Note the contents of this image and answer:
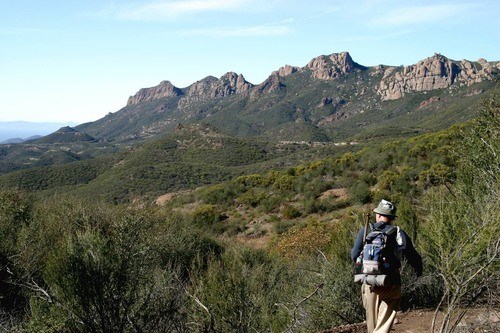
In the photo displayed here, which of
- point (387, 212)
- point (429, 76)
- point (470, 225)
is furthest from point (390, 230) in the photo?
point (429, 76)

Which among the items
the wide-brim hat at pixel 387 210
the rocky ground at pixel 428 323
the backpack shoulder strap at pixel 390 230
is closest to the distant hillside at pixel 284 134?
the rocky ground at pixel 428 323

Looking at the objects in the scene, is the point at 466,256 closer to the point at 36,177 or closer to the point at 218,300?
the point at 218,300

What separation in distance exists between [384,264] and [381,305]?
774mm

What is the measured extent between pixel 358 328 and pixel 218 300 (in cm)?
254

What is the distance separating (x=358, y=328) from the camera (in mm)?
6773

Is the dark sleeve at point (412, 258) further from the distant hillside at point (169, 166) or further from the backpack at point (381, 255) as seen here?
the distant hillside at point (169, 166)

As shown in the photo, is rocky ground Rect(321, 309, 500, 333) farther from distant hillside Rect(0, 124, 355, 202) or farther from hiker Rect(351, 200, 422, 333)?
distant hillside Rect(0, 124, 355, 202)

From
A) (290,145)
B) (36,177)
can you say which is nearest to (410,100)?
(290,145)

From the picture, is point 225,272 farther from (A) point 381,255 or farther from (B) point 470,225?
(B) point 470,225

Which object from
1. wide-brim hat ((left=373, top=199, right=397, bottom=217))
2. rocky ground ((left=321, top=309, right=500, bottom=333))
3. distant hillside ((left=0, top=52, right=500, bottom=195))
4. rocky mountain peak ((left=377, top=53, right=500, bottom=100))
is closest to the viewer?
wide-brim hat ((left=373, top=199, right=397, bottom=217))

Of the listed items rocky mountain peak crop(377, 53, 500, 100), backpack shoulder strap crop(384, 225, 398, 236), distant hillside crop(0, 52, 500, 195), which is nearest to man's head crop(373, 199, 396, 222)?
backpack shoulder strap crop(384, 225, 398, 236)

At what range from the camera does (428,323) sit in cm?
689

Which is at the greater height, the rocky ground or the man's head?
the man's head

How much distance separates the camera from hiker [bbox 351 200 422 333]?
15.3ft
